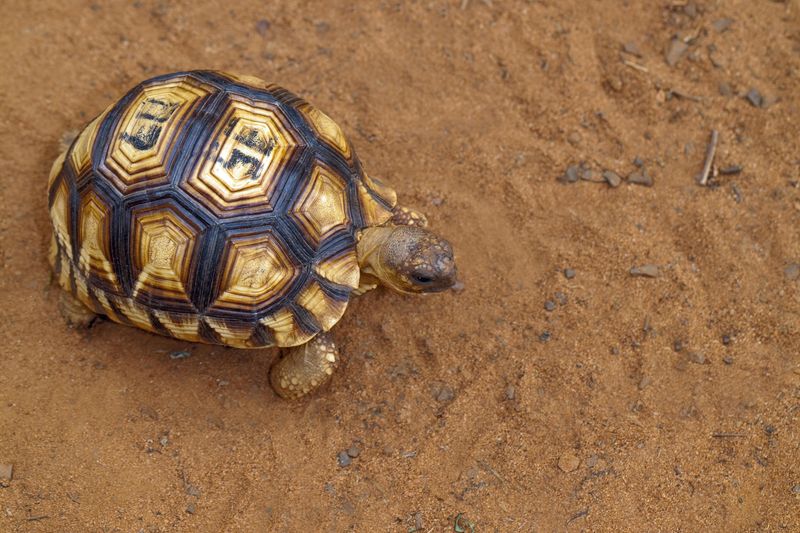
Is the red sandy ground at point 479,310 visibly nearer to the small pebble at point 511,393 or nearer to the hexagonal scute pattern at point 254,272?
the small pebble at point 511,393

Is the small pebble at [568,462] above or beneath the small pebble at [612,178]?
beneath

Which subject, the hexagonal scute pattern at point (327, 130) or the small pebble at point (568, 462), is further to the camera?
the hexagonal scute pattern at point (327, 130)

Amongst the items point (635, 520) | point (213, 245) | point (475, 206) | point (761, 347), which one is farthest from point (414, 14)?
point (635, 520)

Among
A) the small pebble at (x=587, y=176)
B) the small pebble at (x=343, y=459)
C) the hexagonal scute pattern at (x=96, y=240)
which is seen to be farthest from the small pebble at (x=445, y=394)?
the hexagonal scute pattern at (x=96, y=240)

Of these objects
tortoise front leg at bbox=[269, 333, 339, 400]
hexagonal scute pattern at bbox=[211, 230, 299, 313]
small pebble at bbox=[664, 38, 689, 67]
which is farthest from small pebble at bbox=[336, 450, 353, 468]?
small pebble at bbox=[664, 38, 689, 67]

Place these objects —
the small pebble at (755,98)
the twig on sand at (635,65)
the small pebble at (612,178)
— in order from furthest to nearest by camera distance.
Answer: the twig on sand at (635,65)
the small pebble at (755,98)
the small pebble at (612,178)

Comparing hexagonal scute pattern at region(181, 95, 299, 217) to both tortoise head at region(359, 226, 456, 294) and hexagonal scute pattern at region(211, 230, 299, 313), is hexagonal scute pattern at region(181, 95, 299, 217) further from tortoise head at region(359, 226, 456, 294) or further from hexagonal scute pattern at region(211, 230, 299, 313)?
tortoise head at region(359, 226, 456, 294)
